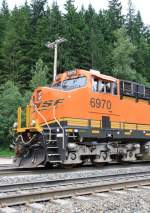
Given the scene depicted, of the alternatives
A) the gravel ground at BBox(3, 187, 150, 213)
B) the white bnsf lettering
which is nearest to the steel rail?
the gravel ground at BBox(3, 187, 150, 213)

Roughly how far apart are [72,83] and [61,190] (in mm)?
7209

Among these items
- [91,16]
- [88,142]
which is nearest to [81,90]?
[88,142]

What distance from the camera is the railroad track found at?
23.8ft

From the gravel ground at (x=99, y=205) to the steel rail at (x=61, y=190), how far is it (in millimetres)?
245

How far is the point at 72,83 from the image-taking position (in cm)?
1469

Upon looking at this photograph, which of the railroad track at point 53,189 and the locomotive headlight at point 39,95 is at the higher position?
the locomotive headlight at point 39,95

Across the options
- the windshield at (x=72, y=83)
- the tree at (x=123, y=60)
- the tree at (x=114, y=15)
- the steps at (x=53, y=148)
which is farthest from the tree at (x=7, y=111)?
the tree at (x=114, y=15)

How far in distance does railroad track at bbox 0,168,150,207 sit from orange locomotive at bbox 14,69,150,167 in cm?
282

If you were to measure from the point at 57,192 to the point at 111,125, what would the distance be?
7.47 m

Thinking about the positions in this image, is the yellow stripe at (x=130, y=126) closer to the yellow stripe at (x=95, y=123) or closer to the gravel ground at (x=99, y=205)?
the yellow stripe at (x=95, y=123)

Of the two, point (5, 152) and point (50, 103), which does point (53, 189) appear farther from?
point (5, 152)

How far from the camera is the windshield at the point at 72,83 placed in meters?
14.3

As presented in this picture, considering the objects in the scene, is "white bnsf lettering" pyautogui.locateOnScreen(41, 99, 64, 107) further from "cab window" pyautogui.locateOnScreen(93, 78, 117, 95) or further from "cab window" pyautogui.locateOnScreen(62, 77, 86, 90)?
"cab window" pyautogui.locateOnScreen(93, 78, 117, 95)

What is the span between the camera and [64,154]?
12.9 meters
